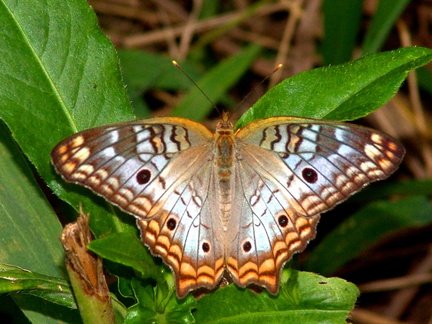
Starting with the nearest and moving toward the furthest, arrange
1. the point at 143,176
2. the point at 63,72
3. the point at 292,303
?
the point at 292,303, the point at 143,176, the point at 63,72

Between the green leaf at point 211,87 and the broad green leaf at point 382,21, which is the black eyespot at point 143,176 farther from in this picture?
the broad green leaf at point 382,21

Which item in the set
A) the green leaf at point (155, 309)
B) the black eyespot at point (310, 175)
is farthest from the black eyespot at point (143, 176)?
the black eyespot at point (310, 175)

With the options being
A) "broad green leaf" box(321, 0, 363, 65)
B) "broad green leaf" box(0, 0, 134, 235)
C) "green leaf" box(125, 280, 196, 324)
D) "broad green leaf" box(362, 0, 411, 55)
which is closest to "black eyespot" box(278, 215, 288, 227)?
"green leaf" box(125, 280, 196, 324)

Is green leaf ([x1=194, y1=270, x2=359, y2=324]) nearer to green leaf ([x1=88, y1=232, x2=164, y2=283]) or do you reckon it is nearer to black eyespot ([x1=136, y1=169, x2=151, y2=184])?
green leaf ([x1=88, y1=232, x2=164, y2=283])

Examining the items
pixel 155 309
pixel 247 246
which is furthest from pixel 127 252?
pixel 247 246

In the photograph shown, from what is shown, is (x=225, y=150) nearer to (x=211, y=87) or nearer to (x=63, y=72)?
(x=63, y=72)

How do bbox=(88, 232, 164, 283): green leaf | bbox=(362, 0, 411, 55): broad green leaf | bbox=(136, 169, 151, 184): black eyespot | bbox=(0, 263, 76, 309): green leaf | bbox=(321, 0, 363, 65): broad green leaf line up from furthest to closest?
bbox=(321, 0, 363, 65): broad green leaf → bbox=(362, 0, 411, 55): broad green leaf → bbox=(136, 169, 151, 184): black eyespot → bbox=(0, 263, 76, 309): green leaf → bbox=(88, 232, 164, 283): green leaf

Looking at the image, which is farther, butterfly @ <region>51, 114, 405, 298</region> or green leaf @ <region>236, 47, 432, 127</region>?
green leaf @ <region>236, 47, 432, 127</region>
